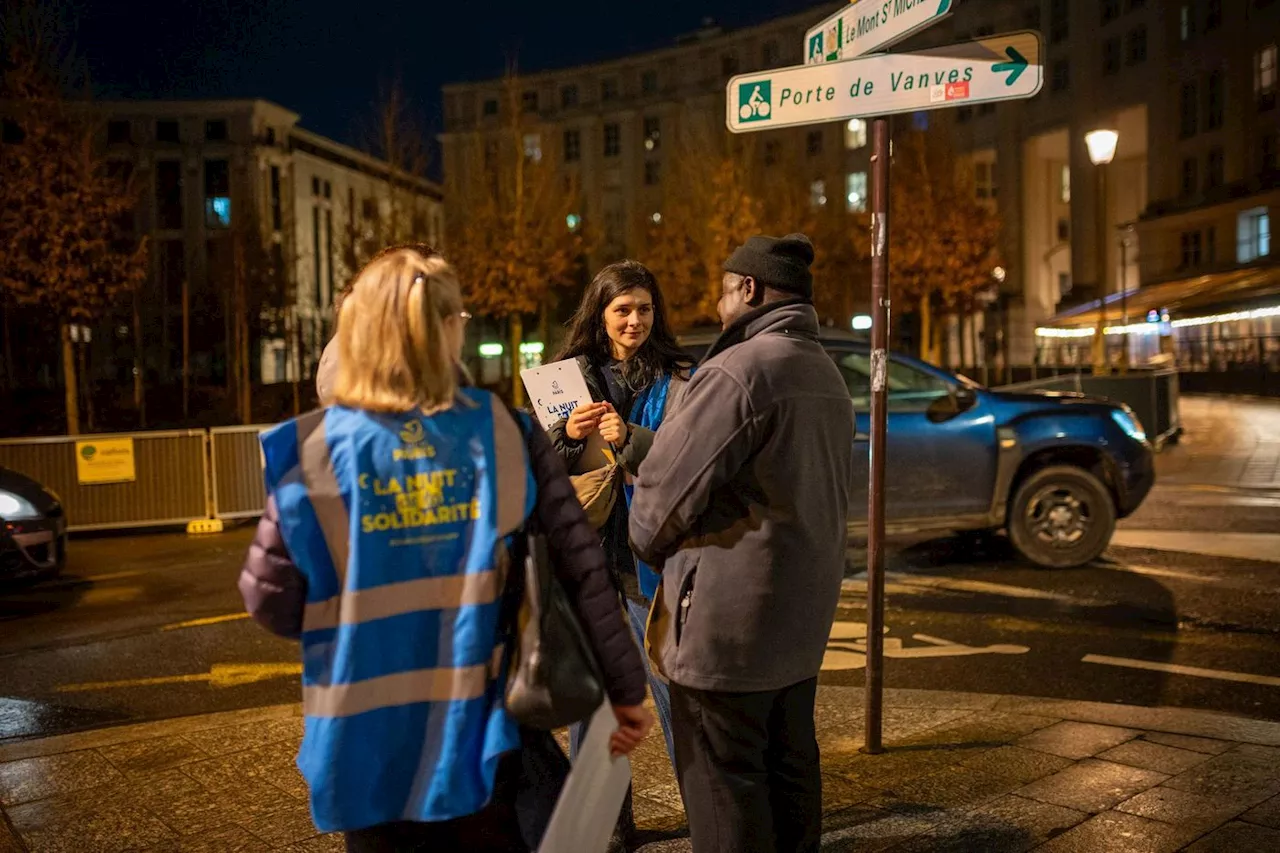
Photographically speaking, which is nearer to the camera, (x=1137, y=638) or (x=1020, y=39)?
(x=1020, y=39)

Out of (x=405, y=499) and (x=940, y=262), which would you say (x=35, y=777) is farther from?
(x=940, y=262)

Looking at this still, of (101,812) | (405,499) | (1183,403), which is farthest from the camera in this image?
(1183,403)

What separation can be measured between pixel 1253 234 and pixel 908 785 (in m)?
42.6

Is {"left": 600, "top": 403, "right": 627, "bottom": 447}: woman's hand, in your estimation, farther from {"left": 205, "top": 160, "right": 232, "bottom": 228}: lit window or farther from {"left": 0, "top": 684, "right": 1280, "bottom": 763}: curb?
{"left": 205, "top": 160, "right": 232, "bottom": 228}: lit window

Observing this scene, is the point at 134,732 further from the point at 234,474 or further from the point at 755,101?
the point at 234,474

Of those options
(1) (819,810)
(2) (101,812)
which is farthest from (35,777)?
(1) (819,810)

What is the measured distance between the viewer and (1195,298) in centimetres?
3375

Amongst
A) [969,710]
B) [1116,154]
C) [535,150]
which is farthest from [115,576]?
[1116,154]

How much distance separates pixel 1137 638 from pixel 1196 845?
3.66 metres

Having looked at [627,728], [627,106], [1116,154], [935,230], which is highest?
[627,106]

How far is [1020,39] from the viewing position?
4.35 meters

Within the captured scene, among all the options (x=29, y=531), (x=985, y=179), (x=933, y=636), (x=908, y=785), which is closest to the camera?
(x=908, y=785)

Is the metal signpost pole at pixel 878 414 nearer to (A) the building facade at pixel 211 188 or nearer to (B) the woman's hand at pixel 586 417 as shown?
(B) the woman's hand at pixel 586 417

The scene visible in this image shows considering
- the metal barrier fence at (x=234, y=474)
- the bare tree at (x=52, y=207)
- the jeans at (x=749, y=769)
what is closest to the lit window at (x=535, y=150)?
the bare tree at (x=52, y=207)
